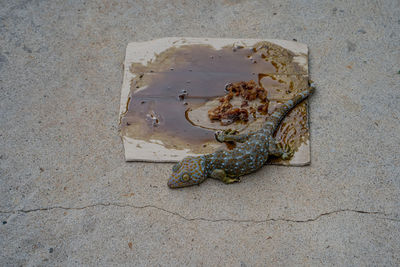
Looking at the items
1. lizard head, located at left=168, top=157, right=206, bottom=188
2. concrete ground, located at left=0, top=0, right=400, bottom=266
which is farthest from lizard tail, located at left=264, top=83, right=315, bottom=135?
lizard head, located at left=168, top=157, right=206, bottom=188

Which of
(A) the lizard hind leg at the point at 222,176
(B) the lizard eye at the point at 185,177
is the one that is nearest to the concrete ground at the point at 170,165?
(A) the lizard hind leg at the point at 222,176

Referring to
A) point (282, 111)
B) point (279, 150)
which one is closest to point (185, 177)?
point (279, 150)

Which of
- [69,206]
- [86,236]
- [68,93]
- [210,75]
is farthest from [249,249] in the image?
[68,93]

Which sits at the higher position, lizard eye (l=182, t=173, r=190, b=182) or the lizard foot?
the lizard foot

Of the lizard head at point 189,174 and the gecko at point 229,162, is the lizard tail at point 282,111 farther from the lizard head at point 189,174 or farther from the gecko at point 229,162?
the lizard head at point 189,174

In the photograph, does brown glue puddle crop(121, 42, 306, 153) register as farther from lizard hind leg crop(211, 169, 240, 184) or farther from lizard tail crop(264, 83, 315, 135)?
lizard hind leg crop(211, 169, 240, 184)
